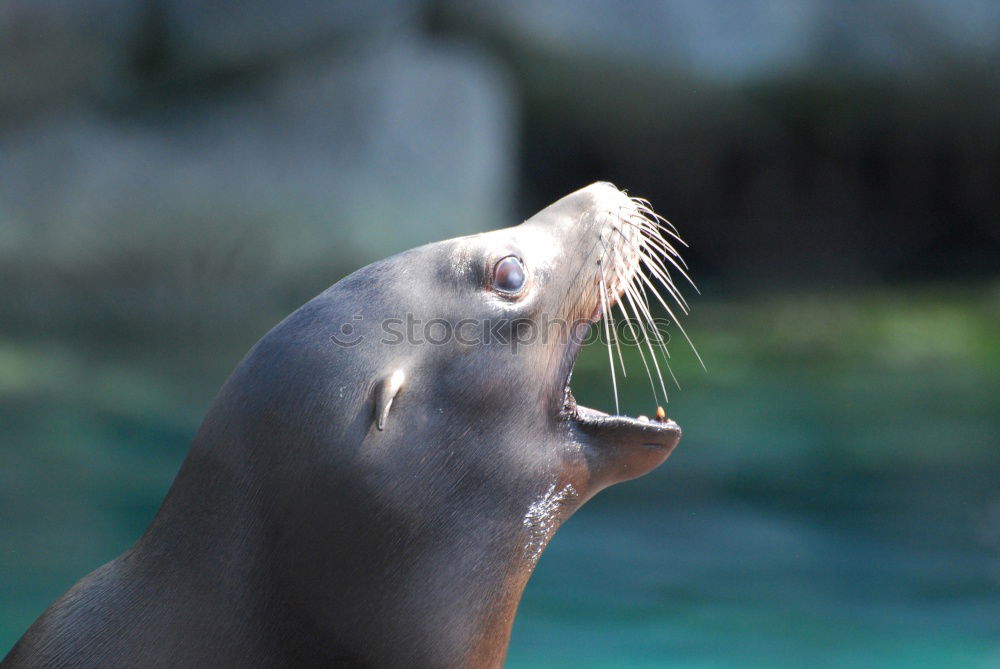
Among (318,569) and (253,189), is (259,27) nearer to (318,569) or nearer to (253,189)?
(253,189)

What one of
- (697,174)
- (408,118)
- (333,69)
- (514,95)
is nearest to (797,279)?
(697,174)

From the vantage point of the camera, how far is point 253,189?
32.3 ft

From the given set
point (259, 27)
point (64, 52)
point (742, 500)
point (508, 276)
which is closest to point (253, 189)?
point (259, 27)

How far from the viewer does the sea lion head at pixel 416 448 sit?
2092 millimetres

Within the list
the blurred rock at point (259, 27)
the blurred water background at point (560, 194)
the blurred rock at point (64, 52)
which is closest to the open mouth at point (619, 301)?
the blurred water background at point (560, 194)

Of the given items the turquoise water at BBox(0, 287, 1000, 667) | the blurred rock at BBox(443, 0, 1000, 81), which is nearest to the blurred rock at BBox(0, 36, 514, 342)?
the blurred rock at BBox(443, 0, 1000, 81)

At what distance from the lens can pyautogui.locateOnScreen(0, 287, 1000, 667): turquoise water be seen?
5098 millimetres

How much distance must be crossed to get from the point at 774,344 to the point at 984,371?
5.04 ft

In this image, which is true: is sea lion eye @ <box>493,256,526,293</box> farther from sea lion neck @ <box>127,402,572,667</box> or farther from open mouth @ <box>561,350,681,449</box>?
sea lion neck @ <box>127,402,572,667</box>

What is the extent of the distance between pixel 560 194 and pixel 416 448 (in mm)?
9135

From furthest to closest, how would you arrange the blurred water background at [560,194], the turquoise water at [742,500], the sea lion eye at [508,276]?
1. the blurred water background at [560,194]
2. the turquoise water at [742,500]
3. the sea lion eye at [508,276]

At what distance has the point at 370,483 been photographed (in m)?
2.11

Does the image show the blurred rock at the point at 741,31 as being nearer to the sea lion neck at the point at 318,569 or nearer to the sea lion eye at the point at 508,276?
the sea lion eye at the point at 508,276

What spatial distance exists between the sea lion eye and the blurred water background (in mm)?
3656
